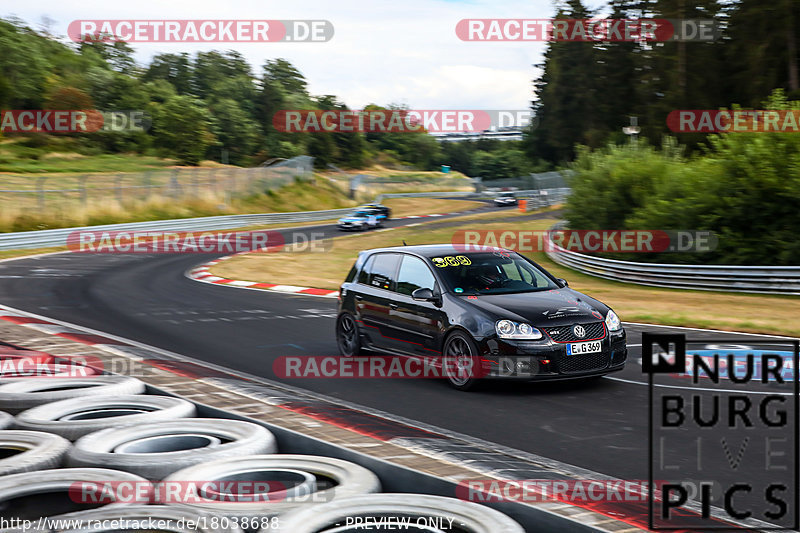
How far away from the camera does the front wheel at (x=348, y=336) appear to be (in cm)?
1082

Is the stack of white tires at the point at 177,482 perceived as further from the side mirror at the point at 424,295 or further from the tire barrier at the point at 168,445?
the side mirror at the point at 424,295

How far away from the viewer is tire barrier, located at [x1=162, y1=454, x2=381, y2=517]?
4066 mm

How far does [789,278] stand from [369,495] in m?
19.1

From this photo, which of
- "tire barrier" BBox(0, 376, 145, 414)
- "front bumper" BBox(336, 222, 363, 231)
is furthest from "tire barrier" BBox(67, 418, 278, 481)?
"front bumper" BBox(336, 222, 363, 231)

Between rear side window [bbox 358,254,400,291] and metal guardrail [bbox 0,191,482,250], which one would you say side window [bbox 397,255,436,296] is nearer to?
rear side window [bbox 358,254,400,291]

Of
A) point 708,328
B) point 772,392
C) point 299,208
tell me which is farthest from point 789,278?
point 299,208

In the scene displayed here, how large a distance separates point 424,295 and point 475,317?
2.73ft

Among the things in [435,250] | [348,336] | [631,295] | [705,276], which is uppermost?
[435,250]

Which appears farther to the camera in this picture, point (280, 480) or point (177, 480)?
point (280, 480)

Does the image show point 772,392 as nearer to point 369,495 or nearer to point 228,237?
point 369,495

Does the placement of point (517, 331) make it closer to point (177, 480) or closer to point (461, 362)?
point (461, 362)

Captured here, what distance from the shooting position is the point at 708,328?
13867mm

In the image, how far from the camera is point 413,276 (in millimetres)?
10055

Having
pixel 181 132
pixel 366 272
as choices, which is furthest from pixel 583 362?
pixel 181 132
